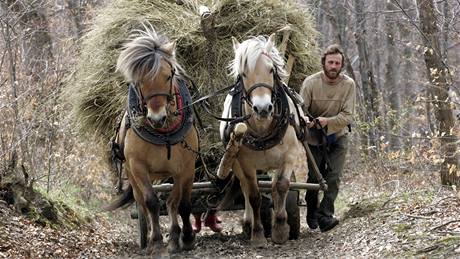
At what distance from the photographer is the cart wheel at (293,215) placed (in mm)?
7527

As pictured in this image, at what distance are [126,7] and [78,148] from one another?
3130 mm

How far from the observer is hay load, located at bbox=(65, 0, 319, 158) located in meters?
7.61

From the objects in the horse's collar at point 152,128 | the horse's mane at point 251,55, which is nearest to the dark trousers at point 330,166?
the horse's mane at point 251,55

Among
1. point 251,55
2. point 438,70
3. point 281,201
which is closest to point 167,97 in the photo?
point 251,55

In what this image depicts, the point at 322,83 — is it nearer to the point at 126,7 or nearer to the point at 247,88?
the point at 247,88

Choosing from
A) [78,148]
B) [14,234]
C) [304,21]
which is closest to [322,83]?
[304,21]

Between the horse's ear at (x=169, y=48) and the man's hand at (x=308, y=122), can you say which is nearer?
the horse's ear at (x=169, y=48)

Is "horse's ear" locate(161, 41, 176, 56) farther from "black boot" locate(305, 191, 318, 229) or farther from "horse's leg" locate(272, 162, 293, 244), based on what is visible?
"black boot" locate(305, 191, 318, 229)

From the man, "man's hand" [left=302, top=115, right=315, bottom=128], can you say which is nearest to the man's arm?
the man

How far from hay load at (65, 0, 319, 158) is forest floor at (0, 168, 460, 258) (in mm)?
1276

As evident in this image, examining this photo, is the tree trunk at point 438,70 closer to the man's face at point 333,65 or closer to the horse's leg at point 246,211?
the man's face at point 333,65

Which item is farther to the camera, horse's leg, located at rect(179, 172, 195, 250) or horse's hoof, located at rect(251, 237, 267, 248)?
horse's hoof, located at rect(251, 237, 267, 248)

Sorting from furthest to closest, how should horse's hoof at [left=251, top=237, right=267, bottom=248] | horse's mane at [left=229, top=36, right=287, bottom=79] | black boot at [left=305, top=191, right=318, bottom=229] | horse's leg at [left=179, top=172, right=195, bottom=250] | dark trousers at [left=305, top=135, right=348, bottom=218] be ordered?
black boot at [left=305, top=191, right=318, bottom=229], dark trousers at [left=305, top=135, right=348, bottom=218], horse's hoof at [left=251, top=237, right=267, bottom=248], horse's leg at [left=179, top=172, right=195, bottom=250], horse's mane at [left=229, top=36, right=287, bottom=79]

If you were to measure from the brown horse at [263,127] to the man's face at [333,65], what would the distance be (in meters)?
0.78
